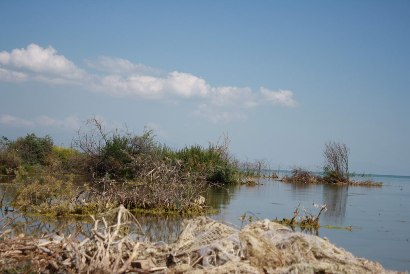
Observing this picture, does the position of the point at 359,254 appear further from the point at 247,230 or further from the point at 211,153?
the point at 211,153

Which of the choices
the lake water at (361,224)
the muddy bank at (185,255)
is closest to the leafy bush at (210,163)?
the lake water at (361,224)

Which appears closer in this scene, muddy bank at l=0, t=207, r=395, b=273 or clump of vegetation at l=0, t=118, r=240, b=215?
muddy bank at l=0, t=207, r=395, b=273

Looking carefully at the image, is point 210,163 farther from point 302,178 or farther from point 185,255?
point 185,255

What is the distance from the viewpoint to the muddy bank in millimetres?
6242

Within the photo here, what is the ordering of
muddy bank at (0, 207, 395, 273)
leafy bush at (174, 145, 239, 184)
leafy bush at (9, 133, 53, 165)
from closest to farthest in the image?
1. muddy bank at (0, 207, 395, 273)
2. leafy bush at (174, 145, 239, 184)
3. leafy bush at (9, 133, 53, 165)

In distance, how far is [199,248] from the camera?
6910 millimetres

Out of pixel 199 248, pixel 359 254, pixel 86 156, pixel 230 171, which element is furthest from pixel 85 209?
pixel 230 171

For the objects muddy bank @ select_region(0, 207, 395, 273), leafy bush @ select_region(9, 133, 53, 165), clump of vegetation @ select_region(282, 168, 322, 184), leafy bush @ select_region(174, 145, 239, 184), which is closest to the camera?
muddy bank @ select_region(0, 207, 395, 273)

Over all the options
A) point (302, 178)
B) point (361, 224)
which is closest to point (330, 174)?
point (302, 178)

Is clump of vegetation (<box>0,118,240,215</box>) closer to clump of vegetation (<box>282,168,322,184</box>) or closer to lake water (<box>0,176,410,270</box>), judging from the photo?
lake water (<box>0,176,410,270</box>)

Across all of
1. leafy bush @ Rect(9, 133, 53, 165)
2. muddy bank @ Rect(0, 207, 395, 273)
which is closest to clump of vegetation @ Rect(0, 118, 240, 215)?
leafy bush @ Rect(9, 133, 53, 165)

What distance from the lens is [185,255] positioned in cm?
690

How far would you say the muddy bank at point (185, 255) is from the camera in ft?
20.5

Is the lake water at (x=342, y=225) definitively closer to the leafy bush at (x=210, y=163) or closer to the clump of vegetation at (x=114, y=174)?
the clump of vegetation at (x=114, y=174)
